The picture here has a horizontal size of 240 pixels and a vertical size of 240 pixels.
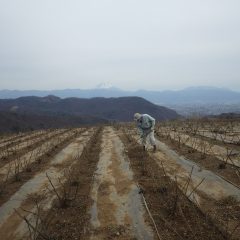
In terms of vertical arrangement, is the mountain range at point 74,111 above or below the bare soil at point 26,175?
below

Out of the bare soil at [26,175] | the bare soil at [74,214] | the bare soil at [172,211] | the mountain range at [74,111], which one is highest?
the bare soil at [172,211]

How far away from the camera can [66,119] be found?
3014 inches

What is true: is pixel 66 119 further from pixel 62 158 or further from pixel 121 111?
pixel 62 158

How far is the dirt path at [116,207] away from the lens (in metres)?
5.27

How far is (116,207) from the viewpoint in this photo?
21.0 ft

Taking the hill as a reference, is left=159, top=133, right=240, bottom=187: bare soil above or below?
above

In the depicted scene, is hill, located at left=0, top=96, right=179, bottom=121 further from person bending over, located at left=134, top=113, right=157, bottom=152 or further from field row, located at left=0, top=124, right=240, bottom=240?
field row, located at left=0, top=124, right=240, bottom=240

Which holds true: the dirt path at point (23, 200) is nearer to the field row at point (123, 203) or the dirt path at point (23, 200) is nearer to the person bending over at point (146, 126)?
the field row at point (123, 203)

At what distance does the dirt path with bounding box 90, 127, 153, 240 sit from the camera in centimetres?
527

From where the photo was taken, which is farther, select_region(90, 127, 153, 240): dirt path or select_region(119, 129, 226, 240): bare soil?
select_region(90, 127, 153, 240): dirt path

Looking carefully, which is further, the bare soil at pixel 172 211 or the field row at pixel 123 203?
the field row at pixel 123 203

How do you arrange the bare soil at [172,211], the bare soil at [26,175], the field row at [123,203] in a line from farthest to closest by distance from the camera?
1. the bare soil at [26,175]
2. the field row at [123,203]
3. the bare soil at [172,211]

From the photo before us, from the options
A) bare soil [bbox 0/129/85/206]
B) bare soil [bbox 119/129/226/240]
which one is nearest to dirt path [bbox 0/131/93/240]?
bare soil [bbox 0/129/85/206]

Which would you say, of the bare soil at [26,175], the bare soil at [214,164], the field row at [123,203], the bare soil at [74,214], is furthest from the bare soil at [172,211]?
the bare soil at [26,175]
